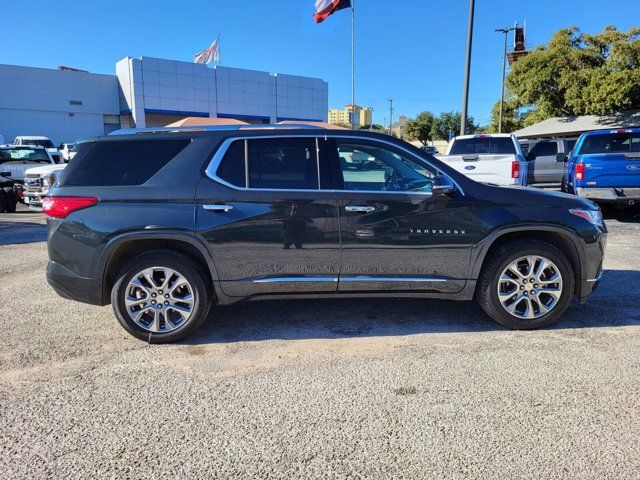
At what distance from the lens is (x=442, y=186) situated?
13.6ft

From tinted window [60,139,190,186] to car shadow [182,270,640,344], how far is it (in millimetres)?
1522

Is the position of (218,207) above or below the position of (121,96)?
below

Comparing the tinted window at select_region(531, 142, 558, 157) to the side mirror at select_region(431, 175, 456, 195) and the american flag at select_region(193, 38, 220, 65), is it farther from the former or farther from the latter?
the american flag at select_region(193, 38, 220, 65)

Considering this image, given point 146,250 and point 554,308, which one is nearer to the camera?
point 146,250

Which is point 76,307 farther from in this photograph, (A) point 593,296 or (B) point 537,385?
(A) point 593,296

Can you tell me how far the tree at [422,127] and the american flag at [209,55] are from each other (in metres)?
36.2

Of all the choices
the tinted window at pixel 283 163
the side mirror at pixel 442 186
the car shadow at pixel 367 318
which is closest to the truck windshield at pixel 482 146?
the car shadow at pixel 367 318

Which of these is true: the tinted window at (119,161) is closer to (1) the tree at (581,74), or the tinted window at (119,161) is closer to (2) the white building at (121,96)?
(1) the tree at (581,74)

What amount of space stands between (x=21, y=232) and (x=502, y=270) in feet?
32.5

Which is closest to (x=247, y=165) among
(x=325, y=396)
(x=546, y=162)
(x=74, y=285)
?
(x=74, y=285)

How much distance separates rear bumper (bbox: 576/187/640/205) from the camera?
1036cm

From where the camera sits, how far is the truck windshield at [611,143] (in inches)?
421

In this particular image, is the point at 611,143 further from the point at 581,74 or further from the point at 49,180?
the point at 581,74

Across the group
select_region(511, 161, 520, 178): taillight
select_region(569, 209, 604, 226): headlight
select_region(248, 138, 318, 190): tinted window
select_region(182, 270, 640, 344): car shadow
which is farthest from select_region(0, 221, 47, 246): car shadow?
select_region(511, 161, 520, 178): taillight
